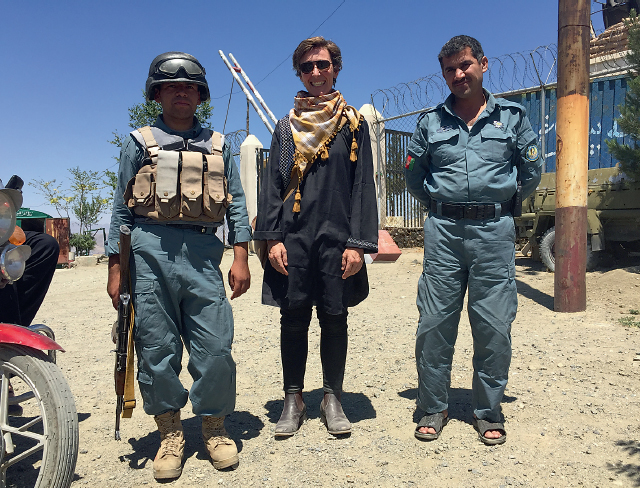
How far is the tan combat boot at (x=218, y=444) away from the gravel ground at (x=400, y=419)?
0.06m

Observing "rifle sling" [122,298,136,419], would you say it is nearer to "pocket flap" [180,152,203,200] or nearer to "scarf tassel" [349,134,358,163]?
"pocket flap" [180,152,203,200]

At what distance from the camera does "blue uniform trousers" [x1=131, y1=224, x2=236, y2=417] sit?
236 centimetres

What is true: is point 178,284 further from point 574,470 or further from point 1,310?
point 574,470

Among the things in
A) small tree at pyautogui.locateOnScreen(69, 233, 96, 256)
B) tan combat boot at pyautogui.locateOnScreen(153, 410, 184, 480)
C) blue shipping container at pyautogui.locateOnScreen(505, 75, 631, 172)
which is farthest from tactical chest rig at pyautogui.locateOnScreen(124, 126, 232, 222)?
small tree at pyautogui.locateOnScreen(69, 233, 96, 256)

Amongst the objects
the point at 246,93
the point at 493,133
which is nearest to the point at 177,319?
the point at 493,133

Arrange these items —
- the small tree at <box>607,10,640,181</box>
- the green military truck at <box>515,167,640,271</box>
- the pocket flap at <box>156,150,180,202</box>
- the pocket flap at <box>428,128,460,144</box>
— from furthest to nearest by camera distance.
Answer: the green military truck at <box>515,167,640,271</box> < the small tree at <box>607,10,640,181</box> < the pocket flap at <box>428,128,460,144</box> < the pocket flap at <box>156,150,180,202</box>

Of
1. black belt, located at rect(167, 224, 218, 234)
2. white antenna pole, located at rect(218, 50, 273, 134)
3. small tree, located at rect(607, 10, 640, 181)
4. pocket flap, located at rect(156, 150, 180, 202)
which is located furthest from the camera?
white antenna pole, located at rect(218, 50, 273, 134)

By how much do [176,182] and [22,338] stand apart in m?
0.87

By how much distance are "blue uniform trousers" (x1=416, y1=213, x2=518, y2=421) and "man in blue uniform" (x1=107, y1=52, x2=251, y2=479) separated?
1028 mm

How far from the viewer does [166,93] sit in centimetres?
244

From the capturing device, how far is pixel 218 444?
246 centimetres

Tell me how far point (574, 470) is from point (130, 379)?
2.05 metres

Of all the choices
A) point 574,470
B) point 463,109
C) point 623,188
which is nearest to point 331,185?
point 463,109

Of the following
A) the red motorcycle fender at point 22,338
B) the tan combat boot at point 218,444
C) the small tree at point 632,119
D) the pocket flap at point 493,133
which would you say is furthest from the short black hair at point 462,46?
the small tree at point 632,119
